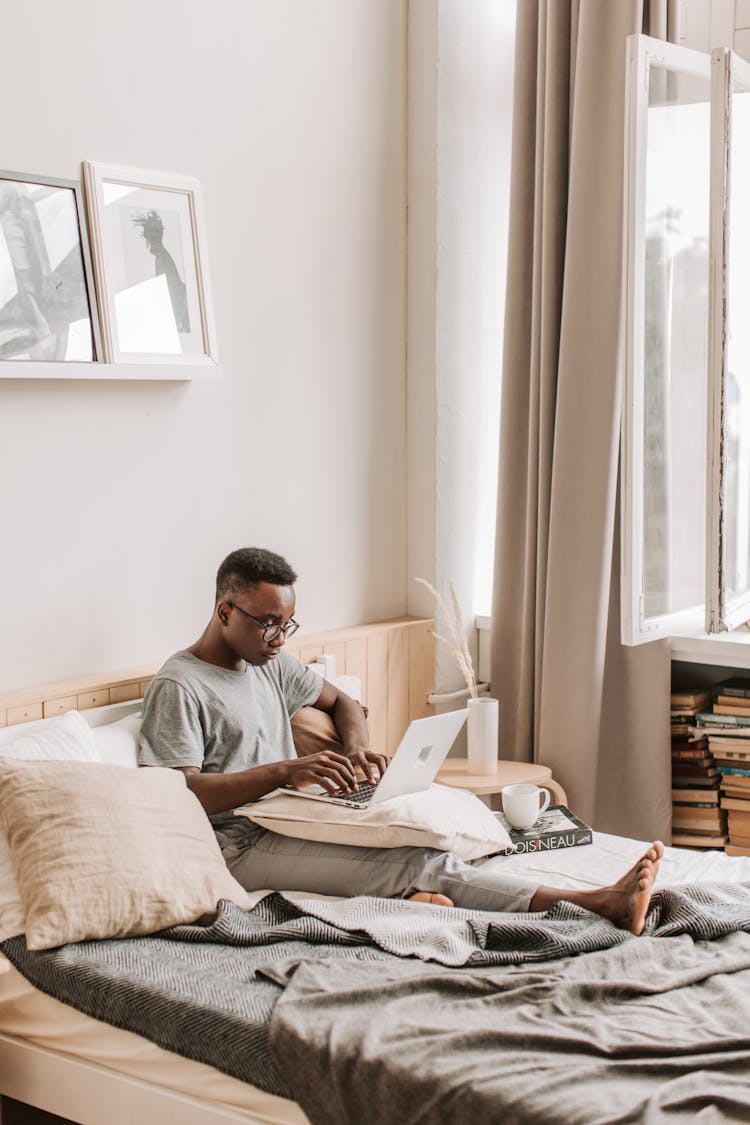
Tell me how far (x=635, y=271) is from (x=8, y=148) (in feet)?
4.34

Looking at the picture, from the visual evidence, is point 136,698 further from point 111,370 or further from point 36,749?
point 111,370

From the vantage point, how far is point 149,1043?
1.90 meters

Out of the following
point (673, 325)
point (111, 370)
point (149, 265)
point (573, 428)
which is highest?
point (149, 265)

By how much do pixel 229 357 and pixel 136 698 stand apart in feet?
2.87

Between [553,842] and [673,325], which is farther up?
[673,325]

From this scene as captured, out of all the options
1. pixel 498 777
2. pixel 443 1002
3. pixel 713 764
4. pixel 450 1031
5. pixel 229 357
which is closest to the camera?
pixel 450 1031

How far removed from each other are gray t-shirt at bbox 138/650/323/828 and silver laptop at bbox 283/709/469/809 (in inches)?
6.2

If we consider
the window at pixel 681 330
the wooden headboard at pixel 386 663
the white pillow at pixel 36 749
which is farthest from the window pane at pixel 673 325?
the white pillow at pixel 36 749

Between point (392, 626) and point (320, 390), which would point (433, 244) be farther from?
point (392, 626)

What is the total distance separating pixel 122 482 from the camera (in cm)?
278

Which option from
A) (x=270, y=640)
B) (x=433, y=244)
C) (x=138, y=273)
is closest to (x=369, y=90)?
(x=433, y=244)

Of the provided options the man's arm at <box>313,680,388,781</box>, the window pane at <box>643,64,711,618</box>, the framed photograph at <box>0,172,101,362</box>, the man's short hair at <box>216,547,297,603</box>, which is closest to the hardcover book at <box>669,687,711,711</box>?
the window pane at <box>643,64,711,618</box>

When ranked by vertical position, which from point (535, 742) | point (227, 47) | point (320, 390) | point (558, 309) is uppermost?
point (227, 47)

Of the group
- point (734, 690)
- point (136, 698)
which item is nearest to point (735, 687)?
point (734, 690)
